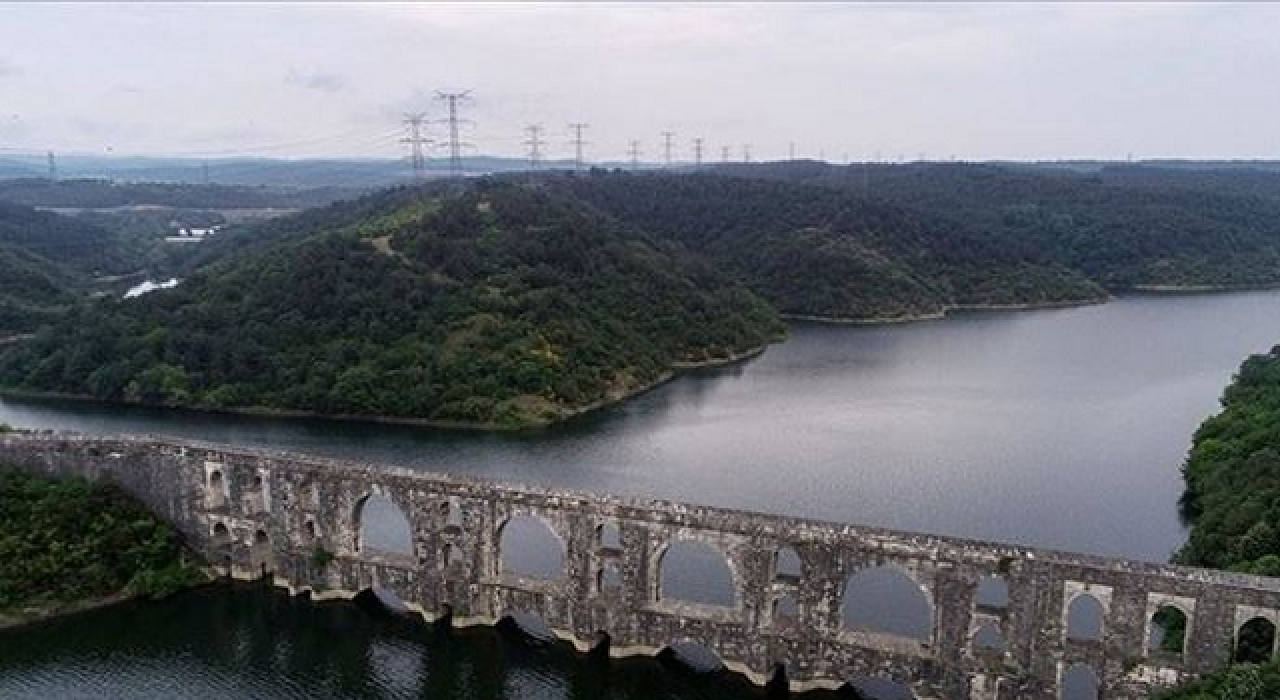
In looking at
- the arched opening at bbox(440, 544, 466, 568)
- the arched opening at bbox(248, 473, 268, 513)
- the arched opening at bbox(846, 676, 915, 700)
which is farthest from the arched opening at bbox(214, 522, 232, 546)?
the arched opening at bbox(846, 676, 915, 700)

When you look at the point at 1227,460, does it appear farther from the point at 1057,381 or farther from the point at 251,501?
the point at 251,501

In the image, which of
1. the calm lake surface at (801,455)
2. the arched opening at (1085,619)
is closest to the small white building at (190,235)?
the calm lake surface at (801,455)

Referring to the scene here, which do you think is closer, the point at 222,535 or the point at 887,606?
the point at 887,606

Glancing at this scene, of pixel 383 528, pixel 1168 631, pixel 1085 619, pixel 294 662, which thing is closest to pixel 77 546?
pixel 294 662

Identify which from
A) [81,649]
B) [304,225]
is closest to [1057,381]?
[81,649]

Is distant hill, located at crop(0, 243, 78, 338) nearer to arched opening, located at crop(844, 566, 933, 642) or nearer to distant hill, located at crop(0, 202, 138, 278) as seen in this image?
distant hill, located at crop(0, 202, 138, 278)

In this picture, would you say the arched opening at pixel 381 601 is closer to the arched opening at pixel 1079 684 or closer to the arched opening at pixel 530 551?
the arched opening at pixel 530 551

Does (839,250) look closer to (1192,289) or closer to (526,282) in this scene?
(1192,289)
